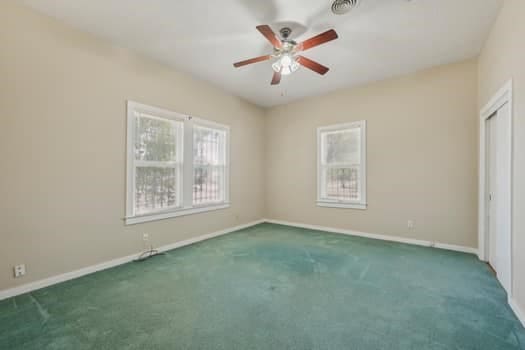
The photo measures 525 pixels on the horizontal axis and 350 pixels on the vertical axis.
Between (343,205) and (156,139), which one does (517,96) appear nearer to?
(343,205)

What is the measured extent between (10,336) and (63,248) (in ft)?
3.53

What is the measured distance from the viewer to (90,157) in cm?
285

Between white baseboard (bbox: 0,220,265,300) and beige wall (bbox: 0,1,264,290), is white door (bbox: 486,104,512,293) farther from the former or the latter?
beige wall (bbox: 0,1,264,290)

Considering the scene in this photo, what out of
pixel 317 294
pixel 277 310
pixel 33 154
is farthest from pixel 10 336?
pixel 317 294

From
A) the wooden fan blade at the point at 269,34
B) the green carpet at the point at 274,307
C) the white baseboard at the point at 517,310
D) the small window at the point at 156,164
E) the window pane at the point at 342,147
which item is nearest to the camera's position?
the green carpet at the point at 274,307

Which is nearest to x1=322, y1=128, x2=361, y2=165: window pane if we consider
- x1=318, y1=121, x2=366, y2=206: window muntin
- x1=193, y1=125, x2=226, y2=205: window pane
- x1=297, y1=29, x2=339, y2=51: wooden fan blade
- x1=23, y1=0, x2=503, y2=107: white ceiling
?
x1=318, y1=121, x2=366, y2=206: window muntin

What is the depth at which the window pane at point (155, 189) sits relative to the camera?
3.40 metres

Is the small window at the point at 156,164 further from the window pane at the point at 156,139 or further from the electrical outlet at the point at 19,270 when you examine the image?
the electrical outlet at the point at 19,270

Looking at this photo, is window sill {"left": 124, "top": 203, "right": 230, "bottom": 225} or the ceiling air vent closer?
the ceiling air vent

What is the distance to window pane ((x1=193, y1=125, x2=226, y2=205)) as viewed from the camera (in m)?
4.28

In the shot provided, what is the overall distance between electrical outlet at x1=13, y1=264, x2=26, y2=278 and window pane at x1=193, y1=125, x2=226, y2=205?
228 centimetres

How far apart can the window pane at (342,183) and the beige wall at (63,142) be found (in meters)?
3.37

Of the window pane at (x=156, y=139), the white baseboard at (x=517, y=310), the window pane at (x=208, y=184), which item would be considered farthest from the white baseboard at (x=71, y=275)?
the white baseboard at (x=517, y=310)

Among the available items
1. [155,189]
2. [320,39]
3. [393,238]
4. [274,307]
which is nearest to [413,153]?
[393,238]
